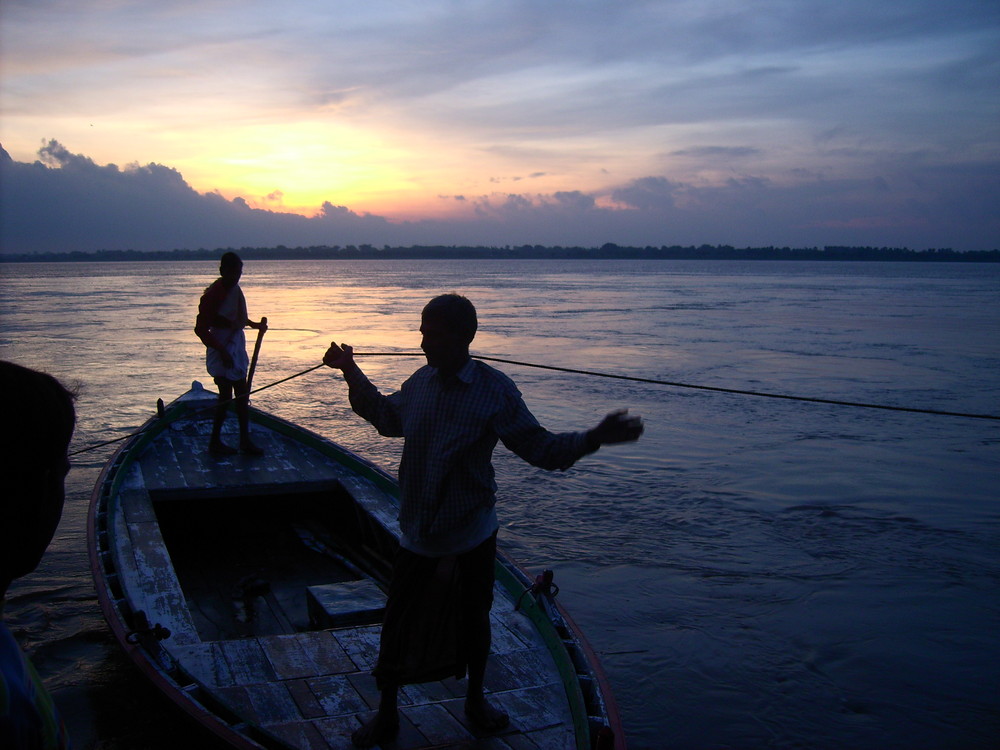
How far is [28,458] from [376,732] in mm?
2490

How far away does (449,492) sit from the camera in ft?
10.2

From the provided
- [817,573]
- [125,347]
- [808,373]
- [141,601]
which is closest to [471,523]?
[141,601]

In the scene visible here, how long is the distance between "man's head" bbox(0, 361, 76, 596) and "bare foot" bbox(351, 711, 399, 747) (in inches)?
91.5

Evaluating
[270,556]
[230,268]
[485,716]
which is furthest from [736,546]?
[230,268]

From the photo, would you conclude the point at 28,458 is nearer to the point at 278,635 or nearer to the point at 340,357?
the point at 340,357

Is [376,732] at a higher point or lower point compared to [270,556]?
higher

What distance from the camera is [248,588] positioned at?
18.5 ft

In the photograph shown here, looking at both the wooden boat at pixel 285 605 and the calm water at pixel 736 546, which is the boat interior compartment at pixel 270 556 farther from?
the calm water at pixel 736 546

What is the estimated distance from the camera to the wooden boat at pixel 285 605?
11.4ft

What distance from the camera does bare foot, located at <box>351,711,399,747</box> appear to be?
10.8ft

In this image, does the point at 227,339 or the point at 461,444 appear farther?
the point at 227,339

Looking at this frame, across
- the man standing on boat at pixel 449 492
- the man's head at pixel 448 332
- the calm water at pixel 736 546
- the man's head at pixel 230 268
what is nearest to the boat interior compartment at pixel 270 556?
the calm water at pixel 736 546

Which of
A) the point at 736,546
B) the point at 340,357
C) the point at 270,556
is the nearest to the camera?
the point at 340,357

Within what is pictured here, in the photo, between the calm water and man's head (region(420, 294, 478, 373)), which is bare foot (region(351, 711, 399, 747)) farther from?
man's head (region(420, 294, 478, 373))
